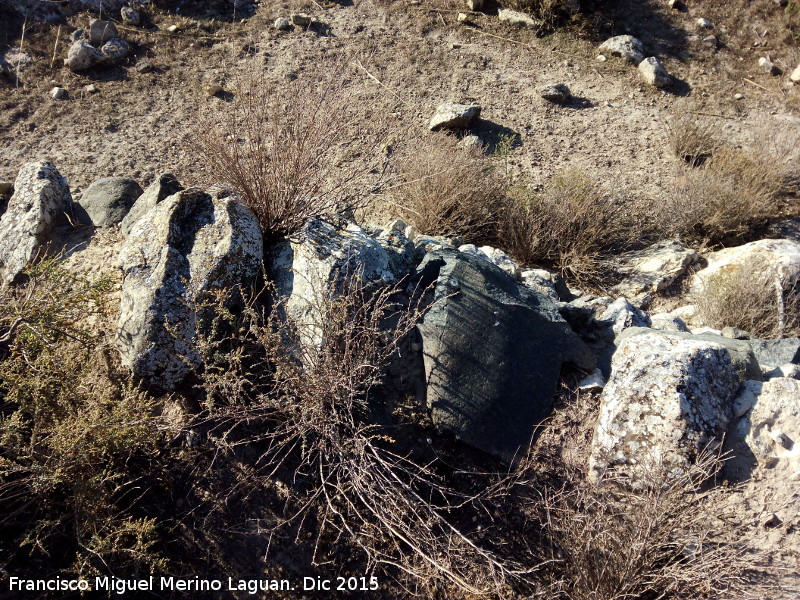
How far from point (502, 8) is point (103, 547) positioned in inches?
275

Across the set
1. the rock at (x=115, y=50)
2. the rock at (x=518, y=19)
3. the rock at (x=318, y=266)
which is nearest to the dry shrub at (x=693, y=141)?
the rock at (x=518, y=19)

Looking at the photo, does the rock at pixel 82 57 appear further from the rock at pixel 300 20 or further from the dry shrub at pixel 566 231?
the dry shrub at pixel 566 231

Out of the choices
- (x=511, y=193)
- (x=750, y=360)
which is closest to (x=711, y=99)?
(x=511, y=193)

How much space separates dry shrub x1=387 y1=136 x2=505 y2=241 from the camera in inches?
181

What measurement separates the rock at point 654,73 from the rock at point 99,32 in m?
5.78

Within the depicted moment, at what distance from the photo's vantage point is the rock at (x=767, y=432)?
2840 mm

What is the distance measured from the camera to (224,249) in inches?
120

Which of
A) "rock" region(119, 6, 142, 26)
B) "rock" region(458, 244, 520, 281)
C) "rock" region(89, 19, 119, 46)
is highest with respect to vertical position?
"rock" region(119, 6, 142, 26)

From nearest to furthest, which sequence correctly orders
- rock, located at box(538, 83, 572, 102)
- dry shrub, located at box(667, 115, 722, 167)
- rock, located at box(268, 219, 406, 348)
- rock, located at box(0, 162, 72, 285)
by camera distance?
rock, located at box(268, 219, 406, 348), rock, located at box(0, 162, 72, 285), dry shrub, located at box(667, 115, 722, 167), rock, located at box(538, 83, 572, 102)

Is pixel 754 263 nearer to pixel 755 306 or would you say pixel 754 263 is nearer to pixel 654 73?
Result: pixel 755 306

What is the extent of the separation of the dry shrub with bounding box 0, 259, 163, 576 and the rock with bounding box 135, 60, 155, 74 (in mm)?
3826

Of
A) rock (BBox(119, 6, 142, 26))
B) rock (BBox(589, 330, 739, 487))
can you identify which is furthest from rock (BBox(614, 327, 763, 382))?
rock (BBox(119, 6, 142, 26))

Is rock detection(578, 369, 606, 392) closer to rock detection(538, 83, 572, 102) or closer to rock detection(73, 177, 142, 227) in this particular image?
rock detection(73, 177, 142, 227)

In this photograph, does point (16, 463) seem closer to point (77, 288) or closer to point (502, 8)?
point (77, 288)
